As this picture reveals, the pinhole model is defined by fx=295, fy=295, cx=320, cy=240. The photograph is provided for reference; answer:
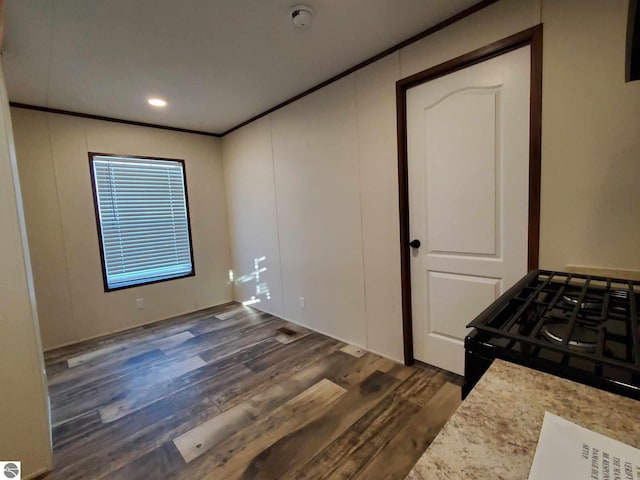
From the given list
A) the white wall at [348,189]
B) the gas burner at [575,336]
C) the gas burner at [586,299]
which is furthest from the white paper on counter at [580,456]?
the white wall at [348,189]

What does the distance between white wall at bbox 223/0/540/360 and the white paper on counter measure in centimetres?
191

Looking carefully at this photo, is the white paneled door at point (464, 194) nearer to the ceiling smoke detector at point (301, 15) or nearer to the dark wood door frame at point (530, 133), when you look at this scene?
the dark wood door frame at point (530, 133)

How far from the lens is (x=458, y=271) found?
82.4 inches

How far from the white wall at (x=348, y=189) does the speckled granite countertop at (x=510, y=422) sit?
177cm

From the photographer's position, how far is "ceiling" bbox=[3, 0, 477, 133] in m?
1.71

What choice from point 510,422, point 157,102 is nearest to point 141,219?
point 157,102

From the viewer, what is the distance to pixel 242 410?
1982mm

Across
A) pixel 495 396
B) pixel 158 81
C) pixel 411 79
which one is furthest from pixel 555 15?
pixel 158 81

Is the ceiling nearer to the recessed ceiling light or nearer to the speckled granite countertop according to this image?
the recessed ceiling light

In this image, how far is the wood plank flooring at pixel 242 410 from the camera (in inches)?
61.6

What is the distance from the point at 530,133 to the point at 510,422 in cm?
170

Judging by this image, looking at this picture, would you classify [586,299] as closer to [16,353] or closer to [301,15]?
[301,15]

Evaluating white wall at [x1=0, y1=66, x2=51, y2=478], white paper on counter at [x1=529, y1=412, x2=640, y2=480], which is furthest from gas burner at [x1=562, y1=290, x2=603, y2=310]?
white wall at [x1=0, y1=66, x2=51, y2=478]

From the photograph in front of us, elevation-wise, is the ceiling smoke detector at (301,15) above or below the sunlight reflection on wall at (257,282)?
above
